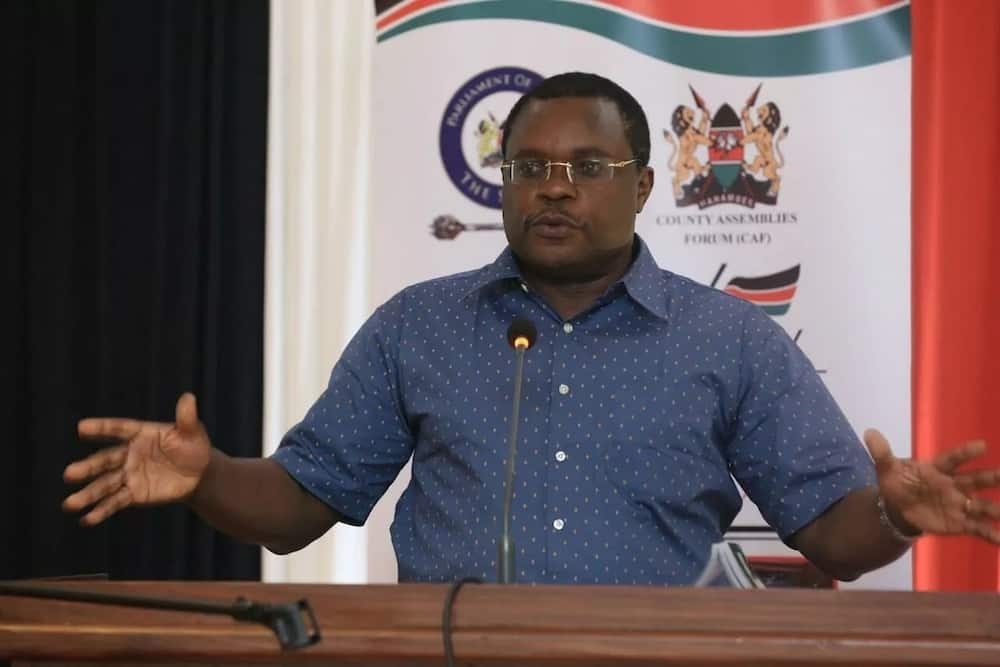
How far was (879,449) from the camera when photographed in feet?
5.77

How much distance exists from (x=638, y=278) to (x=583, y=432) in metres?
0.34

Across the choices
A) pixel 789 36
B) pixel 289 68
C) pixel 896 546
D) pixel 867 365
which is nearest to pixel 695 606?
pixel 896 546

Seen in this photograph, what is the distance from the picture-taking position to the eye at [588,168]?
2475 mm

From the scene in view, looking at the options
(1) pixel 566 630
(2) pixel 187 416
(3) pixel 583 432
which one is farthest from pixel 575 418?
(1) pixel 566 630

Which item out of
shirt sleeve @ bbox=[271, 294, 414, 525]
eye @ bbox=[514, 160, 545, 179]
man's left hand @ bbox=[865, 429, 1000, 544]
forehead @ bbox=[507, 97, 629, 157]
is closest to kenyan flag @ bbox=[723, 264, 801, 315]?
forehead @ bbox=[507, 97, 629, 157]

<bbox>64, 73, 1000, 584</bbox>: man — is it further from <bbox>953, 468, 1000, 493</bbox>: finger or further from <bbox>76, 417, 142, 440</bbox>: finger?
<bbox>953, 468, 1000, 493</bbox>: finger

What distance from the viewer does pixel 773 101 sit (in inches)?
132

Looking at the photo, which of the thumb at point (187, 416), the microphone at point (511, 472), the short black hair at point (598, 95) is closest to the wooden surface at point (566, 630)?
the microphone at point (511, 472)

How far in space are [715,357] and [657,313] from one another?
0.45 feet

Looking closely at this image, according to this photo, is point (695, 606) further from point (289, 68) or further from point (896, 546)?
point (289, 68)

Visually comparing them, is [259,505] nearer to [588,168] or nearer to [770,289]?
[588,168]

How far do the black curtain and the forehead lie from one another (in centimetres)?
141

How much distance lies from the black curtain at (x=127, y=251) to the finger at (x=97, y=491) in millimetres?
1754

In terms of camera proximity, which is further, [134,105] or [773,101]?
[134,105]
